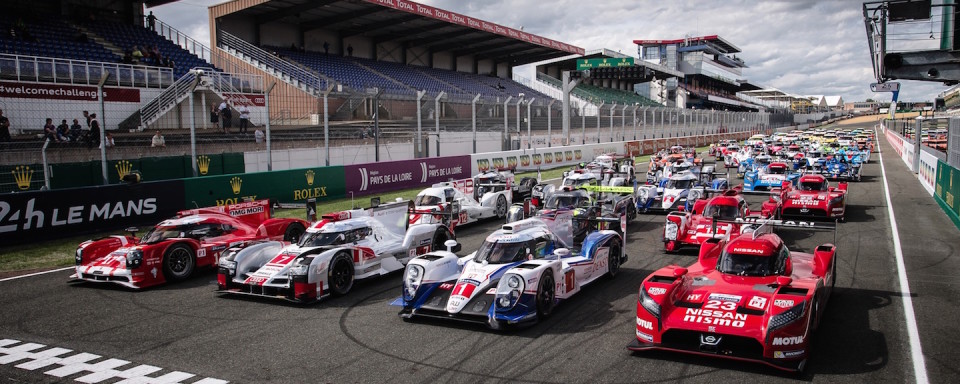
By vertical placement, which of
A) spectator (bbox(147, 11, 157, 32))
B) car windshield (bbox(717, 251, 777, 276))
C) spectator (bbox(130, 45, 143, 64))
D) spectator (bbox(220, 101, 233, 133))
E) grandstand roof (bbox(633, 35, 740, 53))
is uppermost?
grandstand roof (bbox(633, 35, 740, 53))

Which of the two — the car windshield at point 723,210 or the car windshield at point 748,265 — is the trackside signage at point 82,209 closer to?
the car windshield at point 723,210

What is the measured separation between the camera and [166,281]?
11.7 meters

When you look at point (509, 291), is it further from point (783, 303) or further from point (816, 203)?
point (816, 203)

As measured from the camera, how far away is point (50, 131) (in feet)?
61.8

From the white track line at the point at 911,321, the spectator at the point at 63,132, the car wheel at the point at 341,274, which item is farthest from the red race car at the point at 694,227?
the spectator at the point at 63,132

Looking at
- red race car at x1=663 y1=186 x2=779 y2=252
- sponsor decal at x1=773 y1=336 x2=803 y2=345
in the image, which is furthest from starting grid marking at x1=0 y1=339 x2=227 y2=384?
red race car at x1=663 y1=186 x2=779 y2=252

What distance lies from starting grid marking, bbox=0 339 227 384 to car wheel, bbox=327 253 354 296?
10.9ft

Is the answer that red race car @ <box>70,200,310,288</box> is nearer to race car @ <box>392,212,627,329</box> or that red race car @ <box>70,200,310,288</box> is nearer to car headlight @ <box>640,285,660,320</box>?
race car @ <box>392,212,627,329</box>

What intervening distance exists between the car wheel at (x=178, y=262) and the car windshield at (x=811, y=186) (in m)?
15.3

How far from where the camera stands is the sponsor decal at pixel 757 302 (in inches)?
292

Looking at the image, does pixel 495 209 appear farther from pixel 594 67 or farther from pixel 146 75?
pixel 594 67

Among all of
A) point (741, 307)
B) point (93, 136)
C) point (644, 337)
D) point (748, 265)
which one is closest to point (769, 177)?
point (748, 265)

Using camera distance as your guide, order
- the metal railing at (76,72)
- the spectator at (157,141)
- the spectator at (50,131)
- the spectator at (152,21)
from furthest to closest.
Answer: the spectator at (152,21), the metal railing at (76,72), the spectator at (157,141), the spectator at (50,131)

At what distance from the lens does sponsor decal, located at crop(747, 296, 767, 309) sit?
7420mm
